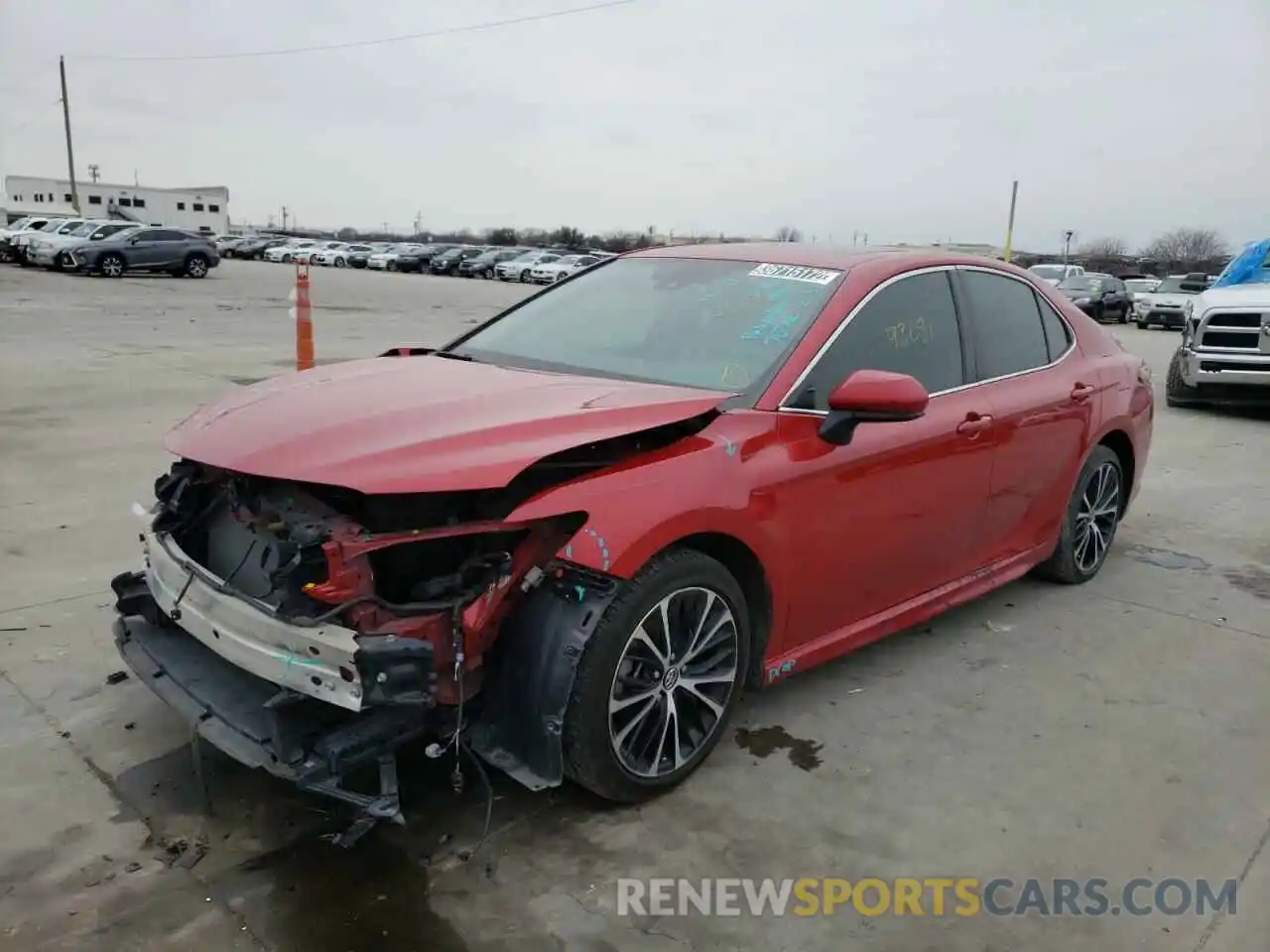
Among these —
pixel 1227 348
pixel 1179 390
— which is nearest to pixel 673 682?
pixel 1227 348

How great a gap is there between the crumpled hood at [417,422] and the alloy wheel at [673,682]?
0.59 m

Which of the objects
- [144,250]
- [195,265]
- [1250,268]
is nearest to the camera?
[1250,268]

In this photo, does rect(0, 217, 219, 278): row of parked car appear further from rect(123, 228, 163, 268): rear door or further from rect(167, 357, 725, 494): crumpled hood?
rect(167, 357, 725, 494): crumpled hood

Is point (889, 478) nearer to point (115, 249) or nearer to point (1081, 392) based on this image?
point (1081, 392)

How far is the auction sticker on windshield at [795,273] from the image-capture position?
12.3 feet

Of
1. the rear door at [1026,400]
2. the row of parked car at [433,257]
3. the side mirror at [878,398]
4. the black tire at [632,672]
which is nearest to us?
the black tire at [632,672]

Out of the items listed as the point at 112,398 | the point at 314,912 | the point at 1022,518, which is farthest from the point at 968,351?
the point at 112,398

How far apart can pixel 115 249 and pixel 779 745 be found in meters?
28.4

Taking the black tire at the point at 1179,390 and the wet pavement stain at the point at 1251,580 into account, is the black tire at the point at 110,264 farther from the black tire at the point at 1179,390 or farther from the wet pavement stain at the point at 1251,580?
the wet pavement stain at the point at 1251,580

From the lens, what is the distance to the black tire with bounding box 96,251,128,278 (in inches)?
1054

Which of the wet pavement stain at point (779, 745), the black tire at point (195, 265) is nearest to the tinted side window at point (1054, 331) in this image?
the wet pavement stain at point (779, 745)

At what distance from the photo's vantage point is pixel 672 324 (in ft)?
12.5

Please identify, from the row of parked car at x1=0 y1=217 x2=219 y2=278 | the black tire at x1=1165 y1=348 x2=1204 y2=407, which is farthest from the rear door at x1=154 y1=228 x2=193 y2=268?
the black tire at x1=1165 y1=348 x2=1204 y2=407

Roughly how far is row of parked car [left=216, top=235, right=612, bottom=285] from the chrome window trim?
35.6 meters
